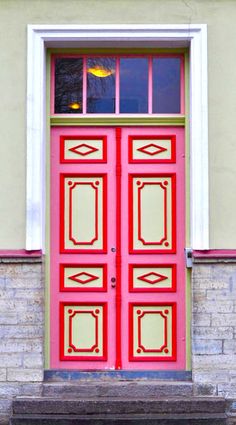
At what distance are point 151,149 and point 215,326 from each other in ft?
6.60

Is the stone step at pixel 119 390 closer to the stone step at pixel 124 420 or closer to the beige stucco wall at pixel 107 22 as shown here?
the stone step at pixel 124 420

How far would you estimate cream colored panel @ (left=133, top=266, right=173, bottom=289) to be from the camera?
8141mm

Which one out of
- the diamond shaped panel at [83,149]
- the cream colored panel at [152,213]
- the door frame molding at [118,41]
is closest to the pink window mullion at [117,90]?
the door frame molding at [118,41]

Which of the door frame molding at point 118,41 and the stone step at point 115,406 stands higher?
the door frame molding at point 118,41

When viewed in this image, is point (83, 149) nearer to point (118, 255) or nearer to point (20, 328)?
point (118, 255)

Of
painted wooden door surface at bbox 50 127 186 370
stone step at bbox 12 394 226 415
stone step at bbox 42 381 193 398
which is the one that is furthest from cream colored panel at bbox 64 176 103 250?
stone step at bbox 12 394 226 415

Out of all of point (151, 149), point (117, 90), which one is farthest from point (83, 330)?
point (117, 90)

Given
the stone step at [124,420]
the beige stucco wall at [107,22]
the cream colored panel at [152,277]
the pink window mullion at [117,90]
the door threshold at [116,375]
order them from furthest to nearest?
the pink window mullion at [117,90], the cream colored panel at [152,277], the door threshold at [116,375], the beige stucco wall at [107,22], the stone step at [124,420]

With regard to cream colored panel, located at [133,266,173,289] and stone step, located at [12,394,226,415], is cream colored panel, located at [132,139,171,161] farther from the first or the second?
stone step, located at [12,394,226,415]

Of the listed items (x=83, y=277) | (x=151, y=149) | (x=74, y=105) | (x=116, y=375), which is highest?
(x=74, y=105)

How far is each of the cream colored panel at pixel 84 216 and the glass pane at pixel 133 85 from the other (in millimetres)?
902

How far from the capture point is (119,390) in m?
7.81

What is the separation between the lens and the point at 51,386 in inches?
307

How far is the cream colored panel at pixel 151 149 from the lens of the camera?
26.9 feet
